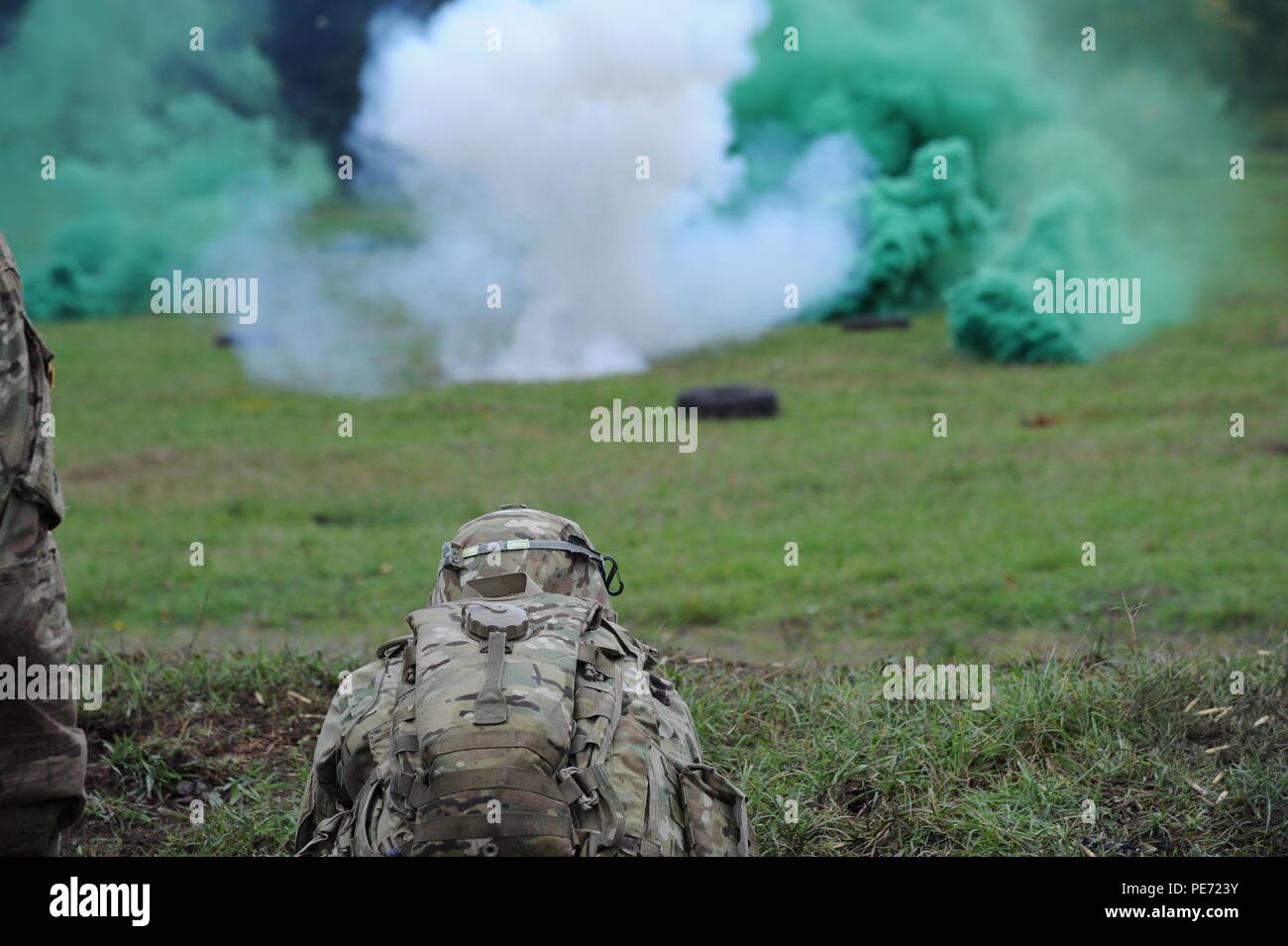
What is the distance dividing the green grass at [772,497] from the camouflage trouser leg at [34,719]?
249cm

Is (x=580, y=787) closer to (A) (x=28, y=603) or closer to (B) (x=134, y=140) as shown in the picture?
(A) (x=28, y=603)

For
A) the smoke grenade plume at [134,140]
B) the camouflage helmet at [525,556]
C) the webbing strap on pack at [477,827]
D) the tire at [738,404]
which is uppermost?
the smoke grenade plume at [134,140]

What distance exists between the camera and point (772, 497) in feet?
35.3

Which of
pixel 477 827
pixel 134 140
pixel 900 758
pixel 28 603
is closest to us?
pixel 477 827

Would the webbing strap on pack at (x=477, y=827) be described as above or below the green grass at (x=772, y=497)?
below

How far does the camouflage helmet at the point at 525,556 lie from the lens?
337 cm

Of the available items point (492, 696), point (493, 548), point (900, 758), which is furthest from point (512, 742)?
point (900, 758)

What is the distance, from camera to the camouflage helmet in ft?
11.0

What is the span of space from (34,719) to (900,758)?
97.9 inches

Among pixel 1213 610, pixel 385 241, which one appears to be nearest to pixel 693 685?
pixel 1213 610

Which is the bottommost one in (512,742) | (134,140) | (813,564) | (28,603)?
(512,742)

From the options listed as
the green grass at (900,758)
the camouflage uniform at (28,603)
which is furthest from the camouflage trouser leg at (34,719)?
the green grass at (900,758)

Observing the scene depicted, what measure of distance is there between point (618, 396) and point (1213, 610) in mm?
8215

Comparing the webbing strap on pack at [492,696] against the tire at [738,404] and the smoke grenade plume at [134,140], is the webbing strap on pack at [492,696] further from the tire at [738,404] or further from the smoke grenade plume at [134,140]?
the smoke grenade plume at [134,140]
